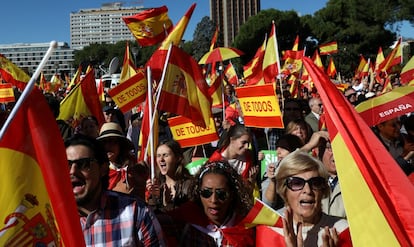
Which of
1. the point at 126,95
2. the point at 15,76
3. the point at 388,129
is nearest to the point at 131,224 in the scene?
the point at 388,129

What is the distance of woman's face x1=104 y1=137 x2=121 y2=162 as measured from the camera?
4324mm

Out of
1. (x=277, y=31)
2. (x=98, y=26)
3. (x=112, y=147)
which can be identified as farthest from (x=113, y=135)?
(x=98, y=26)

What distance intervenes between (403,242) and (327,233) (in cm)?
54

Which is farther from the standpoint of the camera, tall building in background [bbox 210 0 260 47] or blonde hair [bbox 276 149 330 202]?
tall building in background [bbox 210 0 260 47]

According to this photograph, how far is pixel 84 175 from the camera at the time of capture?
259 cm

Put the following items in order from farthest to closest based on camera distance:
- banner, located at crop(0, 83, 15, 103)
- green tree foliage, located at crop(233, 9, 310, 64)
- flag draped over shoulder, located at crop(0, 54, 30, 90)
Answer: green tree foliage, located at crop(233, 9, 310, 64) < banner, located at crop(0, 83, 15, 103) < flag draped over shoulder, located at crop(0, 54, 30, 90)

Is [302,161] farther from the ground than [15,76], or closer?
closer

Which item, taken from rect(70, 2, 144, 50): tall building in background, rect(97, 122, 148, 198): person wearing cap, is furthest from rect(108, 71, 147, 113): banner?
rect(70, 2, 144, 50): tall building in background

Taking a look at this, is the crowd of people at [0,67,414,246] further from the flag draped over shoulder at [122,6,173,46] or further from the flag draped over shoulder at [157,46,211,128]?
the flag draped over shoulder at [122,6,173,46]

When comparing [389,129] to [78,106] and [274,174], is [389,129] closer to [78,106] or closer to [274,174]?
[274,174]

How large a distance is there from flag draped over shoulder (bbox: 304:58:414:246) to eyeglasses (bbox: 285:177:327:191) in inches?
22.4

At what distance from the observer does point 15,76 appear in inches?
379

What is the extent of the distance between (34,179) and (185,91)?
3.23m

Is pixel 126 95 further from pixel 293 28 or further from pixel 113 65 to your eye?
pixel 293 28
